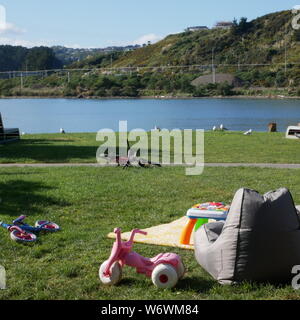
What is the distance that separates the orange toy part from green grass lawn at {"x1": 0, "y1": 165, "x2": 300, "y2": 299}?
253mm

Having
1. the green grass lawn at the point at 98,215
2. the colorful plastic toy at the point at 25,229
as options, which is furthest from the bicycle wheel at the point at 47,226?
the green grass lawn at the point at 98,215

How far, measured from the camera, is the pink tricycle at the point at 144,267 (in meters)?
5.46

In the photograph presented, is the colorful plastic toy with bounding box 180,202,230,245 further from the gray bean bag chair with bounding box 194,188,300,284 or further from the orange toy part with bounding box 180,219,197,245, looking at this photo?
the gray bean bag chair with bounding box 194,188,300,284

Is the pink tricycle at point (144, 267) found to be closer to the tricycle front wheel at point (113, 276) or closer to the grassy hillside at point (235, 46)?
the tricycle front wheel at point (113, 276)

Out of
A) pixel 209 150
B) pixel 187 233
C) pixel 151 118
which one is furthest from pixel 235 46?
pixel 187 233

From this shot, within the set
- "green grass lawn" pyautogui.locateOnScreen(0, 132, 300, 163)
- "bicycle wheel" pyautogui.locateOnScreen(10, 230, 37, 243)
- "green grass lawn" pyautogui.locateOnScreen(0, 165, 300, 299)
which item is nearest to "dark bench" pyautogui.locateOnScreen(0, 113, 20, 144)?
"green grass lawn" pyautogui.locateOnScreen(0, 132, 300, 163)

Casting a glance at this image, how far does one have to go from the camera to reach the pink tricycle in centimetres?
546

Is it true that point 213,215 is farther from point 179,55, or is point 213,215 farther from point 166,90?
point 179,55

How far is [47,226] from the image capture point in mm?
Answer: 7723

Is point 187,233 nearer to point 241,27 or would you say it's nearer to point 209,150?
point 209,150

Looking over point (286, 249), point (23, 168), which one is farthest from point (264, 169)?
point (286, 249)

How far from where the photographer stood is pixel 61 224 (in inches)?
321

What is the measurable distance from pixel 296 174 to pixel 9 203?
254 inches

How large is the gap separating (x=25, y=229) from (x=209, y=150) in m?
11.3
